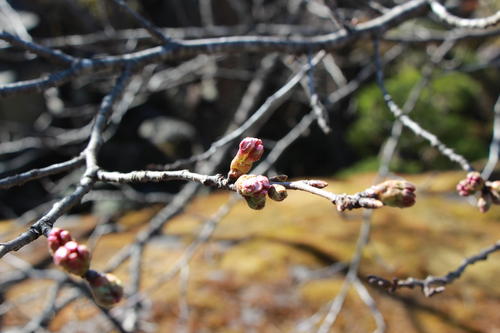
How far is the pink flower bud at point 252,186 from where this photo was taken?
70cm

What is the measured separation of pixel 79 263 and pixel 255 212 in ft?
10.9

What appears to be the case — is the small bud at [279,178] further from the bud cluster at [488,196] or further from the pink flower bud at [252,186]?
the bud cluster at [488,196]

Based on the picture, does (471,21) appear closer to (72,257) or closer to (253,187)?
(253,187)

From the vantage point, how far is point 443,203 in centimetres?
370

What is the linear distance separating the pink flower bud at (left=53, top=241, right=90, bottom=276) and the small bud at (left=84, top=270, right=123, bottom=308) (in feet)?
0.19

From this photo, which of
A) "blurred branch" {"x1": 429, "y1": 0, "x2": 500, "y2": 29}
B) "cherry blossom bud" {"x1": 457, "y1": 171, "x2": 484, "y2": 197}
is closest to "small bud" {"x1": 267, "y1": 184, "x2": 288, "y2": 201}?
"cherry blossom bud" {"x1": 457, "y1": 171, "x2": 484, "y2": 197}

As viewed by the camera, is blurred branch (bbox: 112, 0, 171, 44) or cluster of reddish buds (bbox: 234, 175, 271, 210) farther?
blurred branch (bbox: 112, 0, 171, 44)

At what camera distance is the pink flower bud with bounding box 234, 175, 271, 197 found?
70 cm

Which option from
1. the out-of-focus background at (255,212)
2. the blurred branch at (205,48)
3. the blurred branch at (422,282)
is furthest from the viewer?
the out-of-focus background at (255,212)

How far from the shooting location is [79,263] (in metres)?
0.82

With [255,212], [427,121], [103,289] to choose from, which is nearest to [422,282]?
[103,289]

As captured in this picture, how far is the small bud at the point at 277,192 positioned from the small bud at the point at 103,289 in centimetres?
38

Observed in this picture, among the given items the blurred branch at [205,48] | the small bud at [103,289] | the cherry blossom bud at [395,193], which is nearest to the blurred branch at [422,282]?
the cherry blossom bud at [395,193]

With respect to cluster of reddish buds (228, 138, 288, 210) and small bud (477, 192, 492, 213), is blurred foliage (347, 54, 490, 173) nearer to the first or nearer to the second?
small bud (477, 192, 492, 213)
